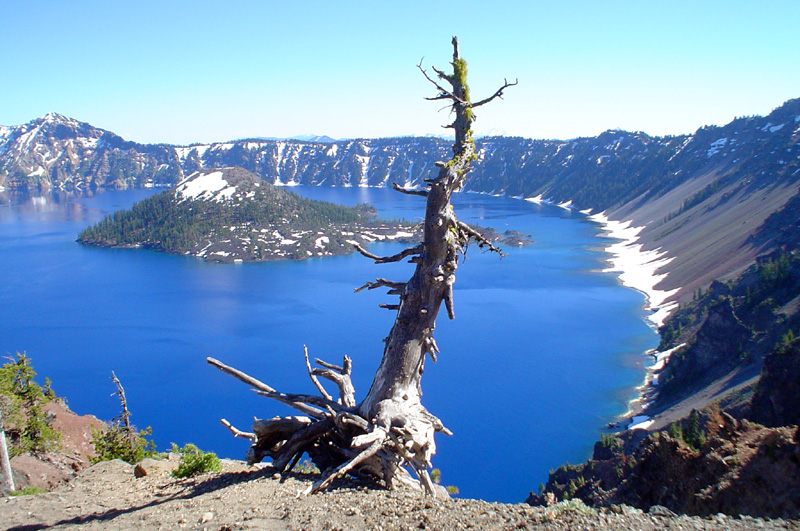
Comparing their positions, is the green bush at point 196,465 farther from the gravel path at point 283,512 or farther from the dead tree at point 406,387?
the dead tree at point 406,387

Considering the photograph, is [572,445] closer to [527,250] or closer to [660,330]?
[660,330]

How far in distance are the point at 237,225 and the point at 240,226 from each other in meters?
1.28

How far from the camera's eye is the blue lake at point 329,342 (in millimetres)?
34656

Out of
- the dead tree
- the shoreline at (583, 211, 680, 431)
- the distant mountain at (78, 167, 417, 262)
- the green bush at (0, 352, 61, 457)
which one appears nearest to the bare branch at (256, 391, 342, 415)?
the dead tree

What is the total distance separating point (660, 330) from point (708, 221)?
47.5m

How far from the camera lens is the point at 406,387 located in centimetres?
783

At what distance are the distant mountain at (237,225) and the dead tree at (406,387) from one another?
91521 mm

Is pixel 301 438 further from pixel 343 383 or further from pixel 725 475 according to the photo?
pixel 725 475

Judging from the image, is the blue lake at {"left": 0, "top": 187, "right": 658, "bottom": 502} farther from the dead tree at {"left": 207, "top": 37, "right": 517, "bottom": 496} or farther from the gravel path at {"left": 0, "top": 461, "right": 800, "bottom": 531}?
the gravel path at {"left": 0, "top": 461, "right": 800, "bottom": 531}

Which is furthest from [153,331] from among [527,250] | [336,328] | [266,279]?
[527,250]

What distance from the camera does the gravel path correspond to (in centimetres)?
551

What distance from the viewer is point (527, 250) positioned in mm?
99938

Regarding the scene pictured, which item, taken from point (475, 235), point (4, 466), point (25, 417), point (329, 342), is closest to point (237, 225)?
point (329, 342)

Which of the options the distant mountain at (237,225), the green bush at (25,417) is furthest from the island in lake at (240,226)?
the green bush at (25,417)
